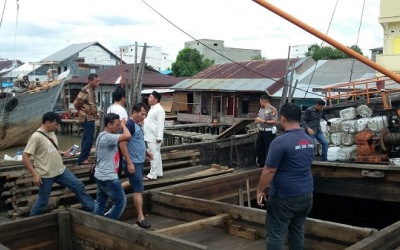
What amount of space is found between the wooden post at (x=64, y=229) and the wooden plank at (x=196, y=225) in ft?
3.93

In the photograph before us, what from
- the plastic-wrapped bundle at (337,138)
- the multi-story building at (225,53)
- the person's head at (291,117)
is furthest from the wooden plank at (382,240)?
the multi-story building at (225,53)

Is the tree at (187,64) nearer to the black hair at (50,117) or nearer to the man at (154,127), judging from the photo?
the man at (154,127)

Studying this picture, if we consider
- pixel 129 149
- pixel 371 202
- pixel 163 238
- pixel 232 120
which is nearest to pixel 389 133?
pixel 371 202

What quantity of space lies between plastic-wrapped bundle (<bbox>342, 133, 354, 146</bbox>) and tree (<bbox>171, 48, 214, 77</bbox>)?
3610 cm

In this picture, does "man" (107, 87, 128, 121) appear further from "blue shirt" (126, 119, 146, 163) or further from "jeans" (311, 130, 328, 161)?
"jeans" (311, 130, 328, 161)

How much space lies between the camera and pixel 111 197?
216 inches

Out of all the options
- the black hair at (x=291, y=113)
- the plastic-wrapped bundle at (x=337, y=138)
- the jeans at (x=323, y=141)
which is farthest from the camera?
the plastic-wrapped bundle at (x=337, y=138)

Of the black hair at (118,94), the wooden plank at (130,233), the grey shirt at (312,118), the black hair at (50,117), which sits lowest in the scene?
the wooden plank at (130,233)

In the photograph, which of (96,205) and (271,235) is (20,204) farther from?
(271,235)

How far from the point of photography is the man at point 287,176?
404 cm

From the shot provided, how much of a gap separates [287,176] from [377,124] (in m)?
7.76

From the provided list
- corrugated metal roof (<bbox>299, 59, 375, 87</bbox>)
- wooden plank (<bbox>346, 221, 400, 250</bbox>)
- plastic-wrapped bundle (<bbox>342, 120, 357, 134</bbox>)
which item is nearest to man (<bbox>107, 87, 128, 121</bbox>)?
wooden plank (<bbox>346, 221, 400, 250</bbox>)

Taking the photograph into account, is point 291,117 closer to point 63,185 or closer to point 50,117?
point 50,117

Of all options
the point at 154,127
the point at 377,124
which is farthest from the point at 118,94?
the point at 377,124
